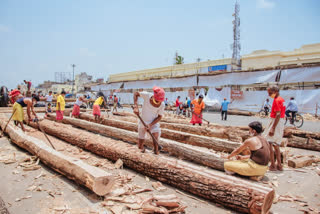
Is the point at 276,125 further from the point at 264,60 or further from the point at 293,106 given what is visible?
the point at 264,60

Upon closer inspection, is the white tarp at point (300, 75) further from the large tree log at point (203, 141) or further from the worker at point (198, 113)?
the large tree log at point (203, 141)

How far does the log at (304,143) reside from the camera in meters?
5.89

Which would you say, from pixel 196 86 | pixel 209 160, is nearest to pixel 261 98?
pixel 196 86

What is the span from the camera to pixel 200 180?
293cm

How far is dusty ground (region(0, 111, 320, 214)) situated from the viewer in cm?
274

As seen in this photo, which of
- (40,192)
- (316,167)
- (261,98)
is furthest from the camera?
(261,98)

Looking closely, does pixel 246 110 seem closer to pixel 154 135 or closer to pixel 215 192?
pixel 154 135

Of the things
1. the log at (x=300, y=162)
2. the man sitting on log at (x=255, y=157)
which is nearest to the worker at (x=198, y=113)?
the log at (x=300, y=162)

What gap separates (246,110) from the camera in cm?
1625

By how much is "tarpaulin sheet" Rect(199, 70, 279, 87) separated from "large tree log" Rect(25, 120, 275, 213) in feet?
47.1

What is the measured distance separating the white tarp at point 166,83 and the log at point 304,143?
1339cm

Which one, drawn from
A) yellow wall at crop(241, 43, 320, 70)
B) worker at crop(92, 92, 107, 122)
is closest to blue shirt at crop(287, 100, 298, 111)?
worker at crop(92, 92, 107, 122)

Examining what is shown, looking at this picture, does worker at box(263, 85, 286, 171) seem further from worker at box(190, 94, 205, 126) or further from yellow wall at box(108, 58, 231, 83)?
yellow wall at box(108, 58, 231, 83)

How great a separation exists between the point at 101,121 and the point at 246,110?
1204 cm
